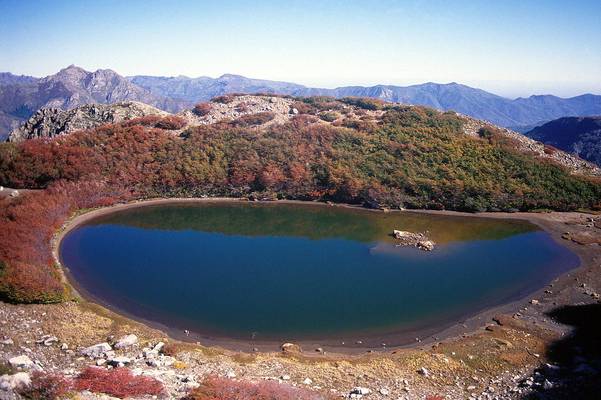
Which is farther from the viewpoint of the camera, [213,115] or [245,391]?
[213,115]

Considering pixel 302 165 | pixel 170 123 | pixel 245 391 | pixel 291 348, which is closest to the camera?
pixel 245 391

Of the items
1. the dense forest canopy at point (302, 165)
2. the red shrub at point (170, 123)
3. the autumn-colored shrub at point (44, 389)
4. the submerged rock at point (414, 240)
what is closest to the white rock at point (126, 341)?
the autumn-colored shrub at point (44, 389)

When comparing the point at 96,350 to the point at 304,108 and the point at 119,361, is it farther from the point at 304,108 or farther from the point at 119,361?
the point at 304,108

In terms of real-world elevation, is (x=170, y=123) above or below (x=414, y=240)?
above

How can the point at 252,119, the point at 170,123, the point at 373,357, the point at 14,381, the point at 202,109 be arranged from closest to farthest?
the point at 14,381
the point at 373,357
the point at 170,123
the point at 252,119
the point at 202,109

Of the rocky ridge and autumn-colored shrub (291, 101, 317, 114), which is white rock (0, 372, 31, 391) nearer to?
the rocky ridge

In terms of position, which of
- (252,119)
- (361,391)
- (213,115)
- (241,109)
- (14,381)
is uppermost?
(241,109)

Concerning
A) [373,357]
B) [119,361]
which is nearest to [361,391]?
[373,357]

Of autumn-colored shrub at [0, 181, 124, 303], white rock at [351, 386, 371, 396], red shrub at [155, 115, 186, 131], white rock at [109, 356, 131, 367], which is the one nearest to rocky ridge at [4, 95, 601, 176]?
red shrub at [155, 115, 186, 131]
